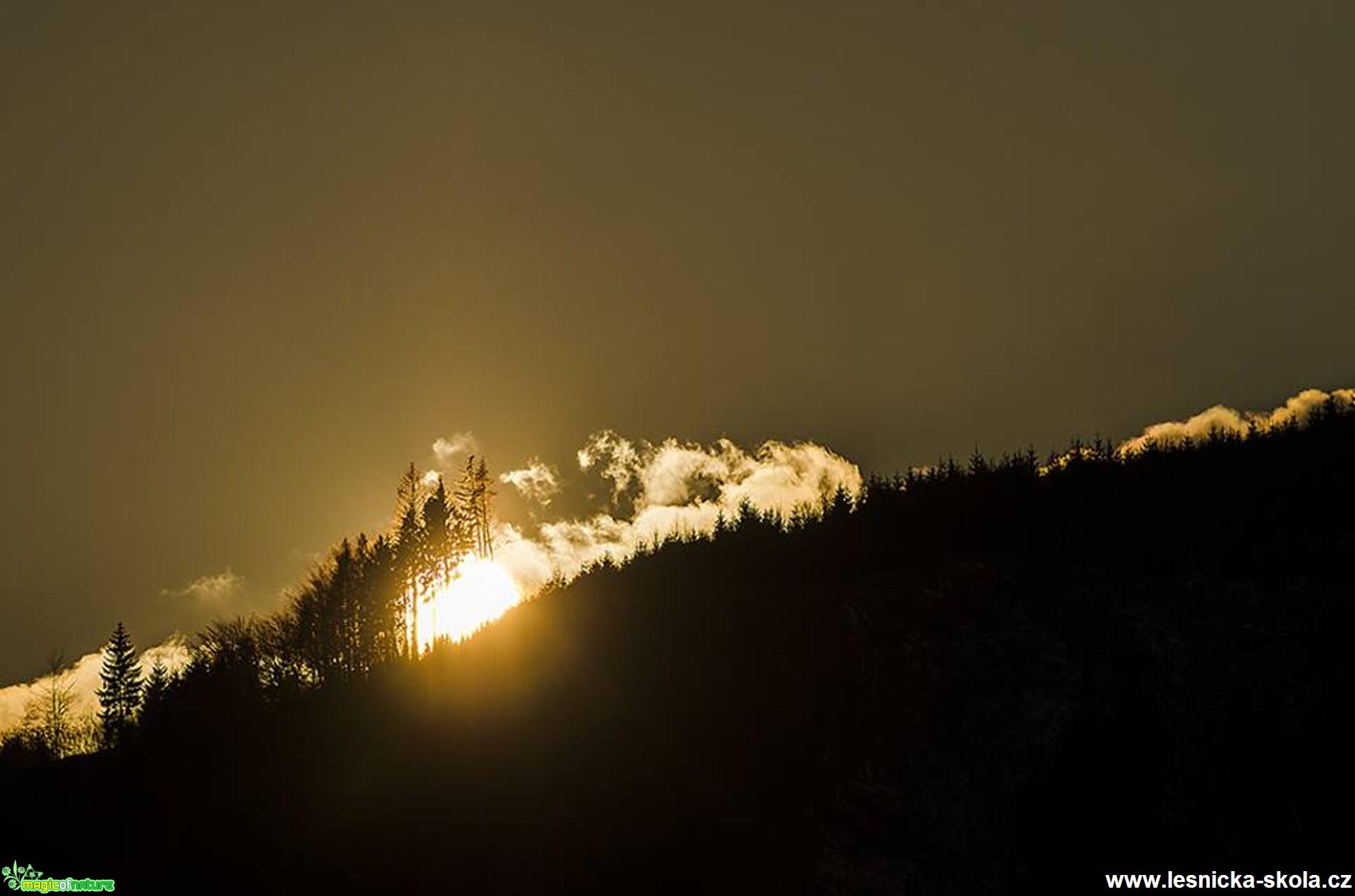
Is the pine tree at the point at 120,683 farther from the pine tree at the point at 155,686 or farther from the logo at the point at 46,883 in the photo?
the logo at the point at 46,883

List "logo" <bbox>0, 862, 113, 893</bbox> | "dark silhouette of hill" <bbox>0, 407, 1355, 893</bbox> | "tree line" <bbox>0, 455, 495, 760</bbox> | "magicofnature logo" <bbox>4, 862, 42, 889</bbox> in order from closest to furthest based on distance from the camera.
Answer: "dark silhouette of hill" <bbox>0, 407, 1355, 893</bbox>, "logo" <bbox>0, 862, 113, 893</bbox>, "magicofnature logo" <bbox>4, 862, 42, 889</bbox>, "tree line" <bbox>0, 455, 495, 760</bbox>

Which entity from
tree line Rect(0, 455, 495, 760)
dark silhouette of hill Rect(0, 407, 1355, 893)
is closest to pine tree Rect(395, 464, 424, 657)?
tree line Rect(0, 455, 495, 760)

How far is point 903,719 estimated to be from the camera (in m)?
22.7

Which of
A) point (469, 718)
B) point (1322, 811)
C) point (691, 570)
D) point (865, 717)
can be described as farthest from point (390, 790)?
point (1322, 811)

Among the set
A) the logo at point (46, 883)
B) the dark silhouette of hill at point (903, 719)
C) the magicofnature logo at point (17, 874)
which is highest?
Answer: the dark silhouette of hill at point (903, 719)

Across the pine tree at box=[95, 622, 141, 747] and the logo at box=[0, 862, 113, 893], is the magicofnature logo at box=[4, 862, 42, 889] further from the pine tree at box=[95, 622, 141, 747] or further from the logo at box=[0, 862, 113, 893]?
the pine tree at box=[95, 622, 141, 747]

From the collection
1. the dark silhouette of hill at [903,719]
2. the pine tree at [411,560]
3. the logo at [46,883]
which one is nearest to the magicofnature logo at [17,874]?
the logo at [46,883]

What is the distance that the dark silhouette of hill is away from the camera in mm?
21156

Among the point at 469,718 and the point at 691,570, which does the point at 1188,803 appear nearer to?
Answer: the point at 691,570

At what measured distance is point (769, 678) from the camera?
2578 centimetres

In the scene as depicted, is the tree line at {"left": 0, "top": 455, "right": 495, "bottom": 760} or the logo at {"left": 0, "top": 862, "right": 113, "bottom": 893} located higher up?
the tree line at {"left": 0, "top": 455, "right": 495, "bottom": 760}

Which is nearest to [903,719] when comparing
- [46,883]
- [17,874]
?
[46,883]

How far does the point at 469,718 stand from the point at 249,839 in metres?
6.57

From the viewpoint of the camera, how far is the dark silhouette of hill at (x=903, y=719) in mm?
21156
